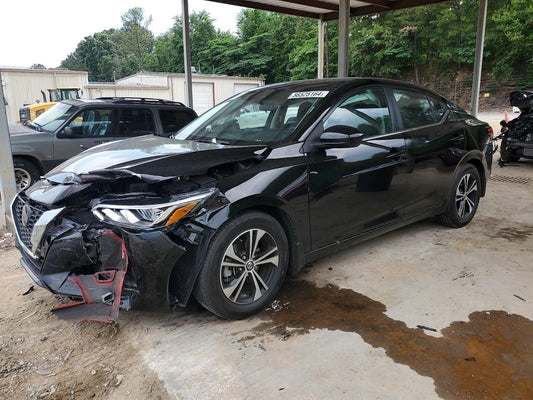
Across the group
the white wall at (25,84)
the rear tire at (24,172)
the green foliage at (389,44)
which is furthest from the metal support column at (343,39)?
the white wall at (25,84)

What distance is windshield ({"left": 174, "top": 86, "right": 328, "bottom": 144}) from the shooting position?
134 inches

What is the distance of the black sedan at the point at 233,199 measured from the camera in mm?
2547

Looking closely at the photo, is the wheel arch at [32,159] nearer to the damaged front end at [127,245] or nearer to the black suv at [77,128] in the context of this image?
the black suv at [77,128]

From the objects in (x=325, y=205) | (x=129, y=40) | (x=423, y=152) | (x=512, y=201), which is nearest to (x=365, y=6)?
(x=512, y=201)

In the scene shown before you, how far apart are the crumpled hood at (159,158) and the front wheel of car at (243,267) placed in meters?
0.42

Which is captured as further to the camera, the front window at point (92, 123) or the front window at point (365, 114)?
the front window at point (92, 123)

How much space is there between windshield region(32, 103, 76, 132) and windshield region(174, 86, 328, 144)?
3849 mm

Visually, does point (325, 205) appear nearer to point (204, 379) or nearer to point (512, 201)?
point (204, 379)

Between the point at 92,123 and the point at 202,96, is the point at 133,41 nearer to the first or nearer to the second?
the point at 202,96

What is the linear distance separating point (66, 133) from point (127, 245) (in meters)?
5.19

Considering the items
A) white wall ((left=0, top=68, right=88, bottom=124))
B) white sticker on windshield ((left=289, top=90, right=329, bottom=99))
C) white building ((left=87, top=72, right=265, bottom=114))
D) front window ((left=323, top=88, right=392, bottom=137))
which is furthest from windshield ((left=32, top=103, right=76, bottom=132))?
white building ((left=87, top=72, right=265, bottom=114))

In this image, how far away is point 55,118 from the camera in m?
7.05

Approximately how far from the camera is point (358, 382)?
2.29 m

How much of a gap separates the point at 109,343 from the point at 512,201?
5.73 m
